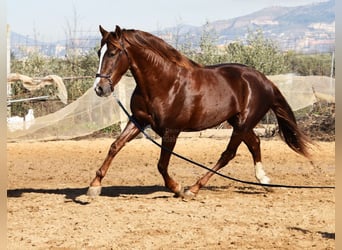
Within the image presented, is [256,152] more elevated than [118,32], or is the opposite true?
[118,32]

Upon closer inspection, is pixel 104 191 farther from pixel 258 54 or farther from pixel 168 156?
pixel 258 54

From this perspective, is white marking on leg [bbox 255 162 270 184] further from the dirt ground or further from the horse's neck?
the horse's neck

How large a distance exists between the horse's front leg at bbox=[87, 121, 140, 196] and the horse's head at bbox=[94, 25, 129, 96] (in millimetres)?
732

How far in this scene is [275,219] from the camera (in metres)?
6.08

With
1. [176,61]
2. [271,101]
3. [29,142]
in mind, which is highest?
[176,61]

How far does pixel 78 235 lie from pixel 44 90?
41.1ft

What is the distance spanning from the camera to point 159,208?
6609 mm

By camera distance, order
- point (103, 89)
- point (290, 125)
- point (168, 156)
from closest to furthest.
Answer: point (103, 89) < point (168, 156) < point (290, 125)

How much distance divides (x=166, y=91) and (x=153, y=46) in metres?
0.56

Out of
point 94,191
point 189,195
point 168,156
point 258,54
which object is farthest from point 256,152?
point 258,54

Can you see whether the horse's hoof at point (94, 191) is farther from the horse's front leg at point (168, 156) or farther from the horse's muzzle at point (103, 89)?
the horse's muzzle at point (103, 89)

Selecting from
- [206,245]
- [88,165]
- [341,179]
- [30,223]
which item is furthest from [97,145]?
[341,179]

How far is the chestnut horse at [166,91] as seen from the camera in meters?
6.95

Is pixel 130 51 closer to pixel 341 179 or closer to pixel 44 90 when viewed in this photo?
pixel 341 179
